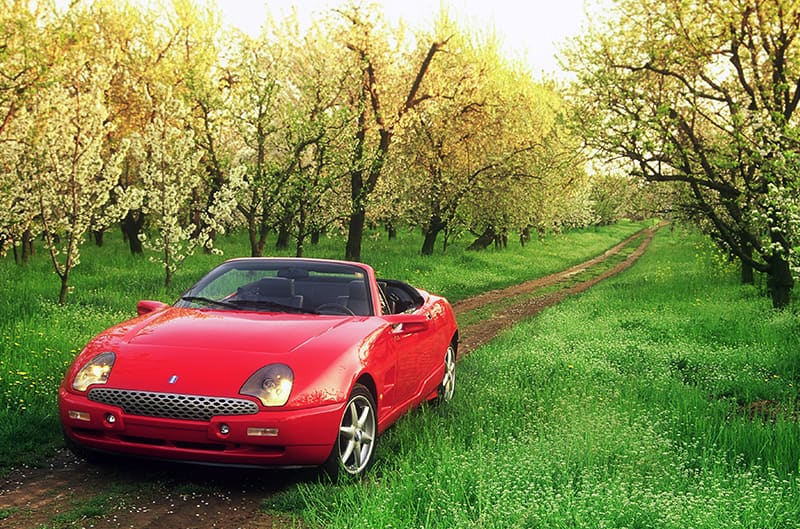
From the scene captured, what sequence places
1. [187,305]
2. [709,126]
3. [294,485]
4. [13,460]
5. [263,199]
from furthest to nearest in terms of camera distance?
1. [709,126]
2. [263,199]
3. [187,305]
4. [13,460]
5. [294,485]

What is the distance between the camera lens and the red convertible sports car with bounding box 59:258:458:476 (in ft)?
15.1

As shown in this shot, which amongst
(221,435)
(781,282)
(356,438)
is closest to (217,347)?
(221,435)

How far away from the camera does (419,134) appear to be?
94.7 feet

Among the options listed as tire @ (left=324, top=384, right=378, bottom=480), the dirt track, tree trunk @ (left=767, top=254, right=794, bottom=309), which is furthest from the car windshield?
tree trunk @ (left=767, top=254, right=794, bottom=309)

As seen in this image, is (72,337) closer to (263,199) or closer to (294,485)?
(294,485)

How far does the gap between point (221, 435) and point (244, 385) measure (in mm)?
339

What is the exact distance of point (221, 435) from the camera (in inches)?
179

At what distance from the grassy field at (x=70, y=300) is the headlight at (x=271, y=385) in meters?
2.08

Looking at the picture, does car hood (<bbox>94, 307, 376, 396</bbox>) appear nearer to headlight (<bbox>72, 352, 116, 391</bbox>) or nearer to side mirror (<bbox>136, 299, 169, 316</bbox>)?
headlight (<bbox>72, 352, 116, 391</bbox>)

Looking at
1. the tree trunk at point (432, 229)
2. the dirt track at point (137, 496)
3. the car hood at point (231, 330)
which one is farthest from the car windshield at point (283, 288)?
the tree trunk at point (432, 229)

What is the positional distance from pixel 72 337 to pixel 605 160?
38.2 ft

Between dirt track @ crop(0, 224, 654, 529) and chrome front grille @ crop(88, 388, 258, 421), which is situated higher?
chrome front grille @ crop(88, 388, 258, 421)

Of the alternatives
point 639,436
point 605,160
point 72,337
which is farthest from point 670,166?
point 72,337

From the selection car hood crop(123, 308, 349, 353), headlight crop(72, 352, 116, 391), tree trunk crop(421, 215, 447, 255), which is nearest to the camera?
headlight crop(72, 352, 116, 391)
